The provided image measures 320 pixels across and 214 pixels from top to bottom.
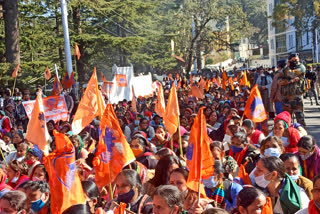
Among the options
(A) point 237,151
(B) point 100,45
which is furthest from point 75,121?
(B) point 100,45

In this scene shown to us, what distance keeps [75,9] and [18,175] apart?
22427 mm

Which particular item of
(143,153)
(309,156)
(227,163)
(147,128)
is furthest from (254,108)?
(227,163)

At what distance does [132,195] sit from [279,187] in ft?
4.35

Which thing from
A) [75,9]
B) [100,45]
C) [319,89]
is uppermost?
[75,9]

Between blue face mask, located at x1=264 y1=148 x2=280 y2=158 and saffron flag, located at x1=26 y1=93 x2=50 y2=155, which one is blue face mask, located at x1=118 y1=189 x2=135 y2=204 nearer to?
blue face mask, located at x1=264 y1=148 x2=280 y2=158

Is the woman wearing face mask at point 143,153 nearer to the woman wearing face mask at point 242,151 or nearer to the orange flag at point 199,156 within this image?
the woman wearing face mask at point 242,151

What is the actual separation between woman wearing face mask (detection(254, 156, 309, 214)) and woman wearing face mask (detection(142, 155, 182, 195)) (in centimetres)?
99

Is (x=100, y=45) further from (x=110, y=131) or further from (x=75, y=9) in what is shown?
(x=110, y=131)

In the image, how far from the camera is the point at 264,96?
1526 cm

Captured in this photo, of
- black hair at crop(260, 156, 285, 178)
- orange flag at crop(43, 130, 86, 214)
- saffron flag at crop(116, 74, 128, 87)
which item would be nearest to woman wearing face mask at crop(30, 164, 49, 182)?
orange flag at crop(43, 130, 86, 214)

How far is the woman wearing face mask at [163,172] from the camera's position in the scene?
5.59 m

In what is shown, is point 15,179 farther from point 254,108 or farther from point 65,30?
point 65,30

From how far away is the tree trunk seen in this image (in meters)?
18.9

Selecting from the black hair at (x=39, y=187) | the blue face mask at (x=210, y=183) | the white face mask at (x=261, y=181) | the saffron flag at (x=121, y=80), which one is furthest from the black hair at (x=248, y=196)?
the saffron flag at (x=121, y=80)
